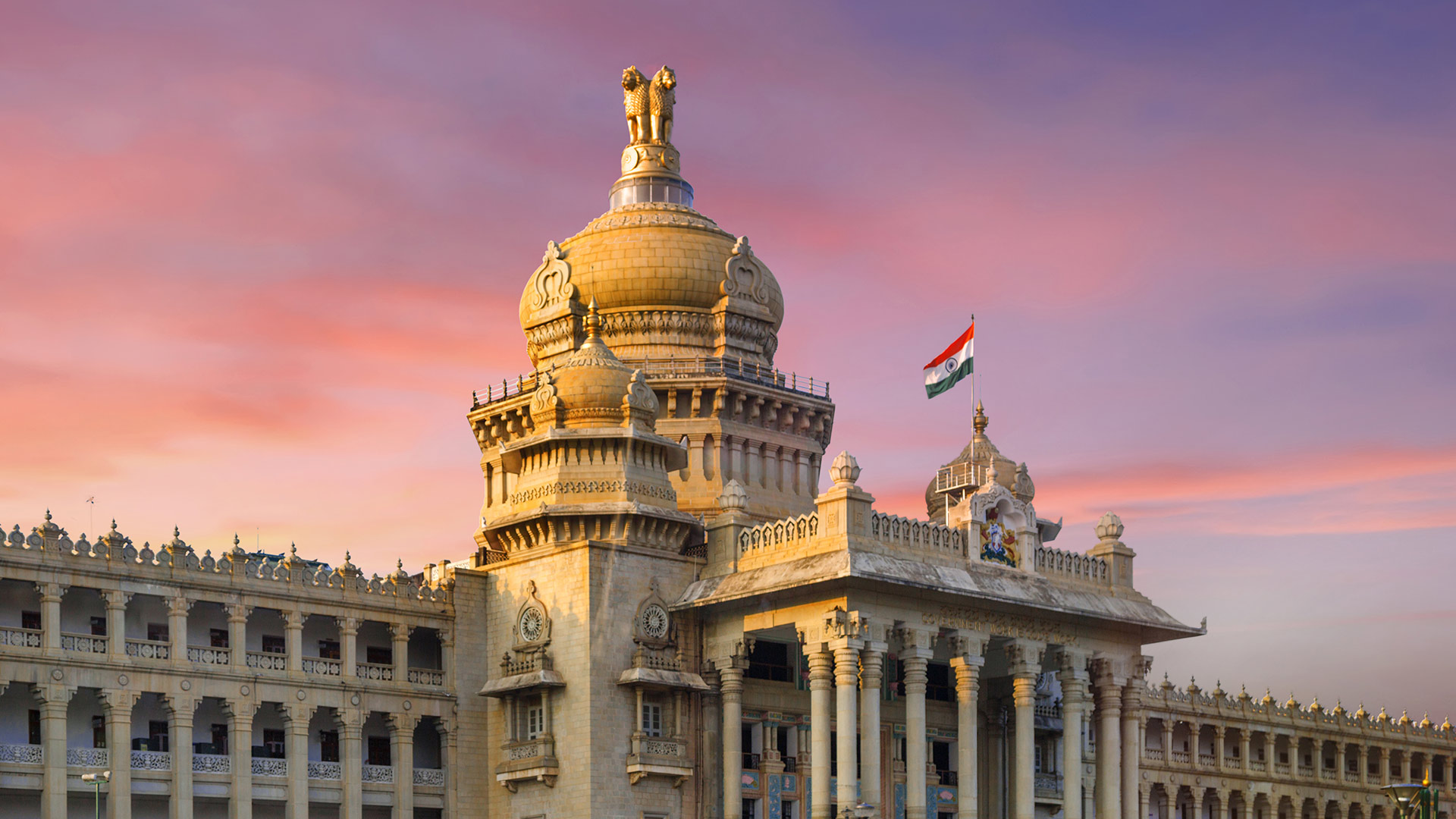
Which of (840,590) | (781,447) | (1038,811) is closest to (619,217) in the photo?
(781,447)

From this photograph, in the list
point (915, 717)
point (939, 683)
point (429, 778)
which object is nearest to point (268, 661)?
point (429, 778)

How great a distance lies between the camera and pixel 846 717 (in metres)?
62.1

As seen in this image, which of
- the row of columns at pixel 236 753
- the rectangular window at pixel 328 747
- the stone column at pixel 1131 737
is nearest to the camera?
the row of columns at pixel 236 753

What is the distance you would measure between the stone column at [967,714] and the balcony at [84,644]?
84.4 ft

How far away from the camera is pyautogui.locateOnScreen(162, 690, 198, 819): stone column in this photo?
202 feet

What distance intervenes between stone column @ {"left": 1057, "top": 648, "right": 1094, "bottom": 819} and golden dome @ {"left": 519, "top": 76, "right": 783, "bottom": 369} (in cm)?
1730

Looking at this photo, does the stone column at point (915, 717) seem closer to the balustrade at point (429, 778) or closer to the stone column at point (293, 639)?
the balustrade at point (429, 778)

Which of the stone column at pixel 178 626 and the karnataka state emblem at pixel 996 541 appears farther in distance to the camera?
the karnataka state emblem at pixel 996 541

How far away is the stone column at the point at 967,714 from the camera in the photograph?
64.6m

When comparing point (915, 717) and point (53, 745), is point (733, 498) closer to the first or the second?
point (915, 717)

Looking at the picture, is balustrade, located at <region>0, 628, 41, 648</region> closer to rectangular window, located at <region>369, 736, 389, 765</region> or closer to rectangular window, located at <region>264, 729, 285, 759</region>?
rectangular window, located at <region>264, 729, 285, 759</region>

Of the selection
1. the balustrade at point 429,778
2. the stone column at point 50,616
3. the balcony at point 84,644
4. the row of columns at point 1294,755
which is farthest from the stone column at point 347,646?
the row of columns at point 1294,755

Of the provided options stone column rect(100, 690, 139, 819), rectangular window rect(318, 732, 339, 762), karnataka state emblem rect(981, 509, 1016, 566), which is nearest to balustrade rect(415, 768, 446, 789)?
rectangular window rect(318, 732, 339, 762)

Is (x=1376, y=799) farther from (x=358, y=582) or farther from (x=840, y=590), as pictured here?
(x=358, y=582)
